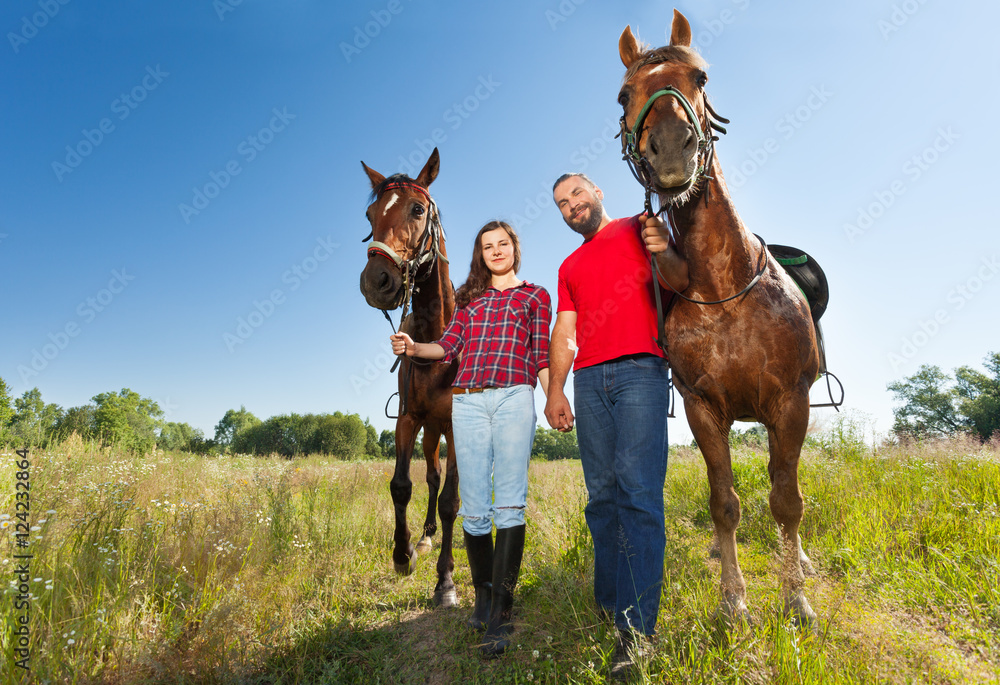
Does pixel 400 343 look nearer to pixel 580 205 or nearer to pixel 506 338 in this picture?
pixel 506 338

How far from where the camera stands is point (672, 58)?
2.71 metres

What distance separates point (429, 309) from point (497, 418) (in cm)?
170

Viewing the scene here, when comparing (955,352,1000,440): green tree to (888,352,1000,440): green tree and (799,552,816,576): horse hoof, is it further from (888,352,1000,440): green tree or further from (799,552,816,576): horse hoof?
(799,552,816,576): horse hoof

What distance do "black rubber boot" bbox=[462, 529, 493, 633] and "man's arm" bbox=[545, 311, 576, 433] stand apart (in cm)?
86

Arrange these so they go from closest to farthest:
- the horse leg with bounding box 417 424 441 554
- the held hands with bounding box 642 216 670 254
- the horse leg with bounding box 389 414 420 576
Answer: the held hands with bounding box 642 216 670 254
the horse leg with bounding box 389 414 420 576
the horse leg with bounding box 417 424 441 554

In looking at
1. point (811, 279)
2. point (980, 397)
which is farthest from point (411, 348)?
point (980, 397)

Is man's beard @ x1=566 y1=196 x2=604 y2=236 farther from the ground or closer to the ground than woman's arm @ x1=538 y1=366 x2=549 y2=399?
farther from the ground

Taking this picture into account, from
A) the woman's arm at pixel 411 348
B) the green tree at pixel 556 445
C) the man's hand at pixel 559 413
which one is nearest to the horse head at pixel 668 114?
the man's hand at pixel 559 413

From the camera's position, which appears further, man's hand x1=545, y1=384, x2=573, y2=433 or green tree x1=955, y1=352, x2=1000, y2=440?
green tree x1=955, y1=352, x2=1000, y2=440

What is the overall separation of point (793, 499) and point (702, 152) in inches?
86.0

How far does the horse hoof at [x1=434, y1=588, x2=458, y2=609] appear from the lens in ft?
11.2

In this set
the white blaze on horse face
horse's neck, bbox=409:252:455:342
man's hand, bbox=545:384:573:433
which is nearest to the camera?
man's hand, bbox=545:384:573:433

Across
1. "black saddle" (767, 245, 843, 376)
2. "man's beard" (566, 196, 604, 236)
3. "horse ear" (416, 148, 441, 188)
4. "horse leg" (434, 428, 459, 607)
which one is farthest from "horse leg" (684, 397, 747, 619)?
"horse ear" (416, 148, 441, 188)

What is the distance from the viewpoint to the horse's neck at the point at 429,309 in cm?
410
